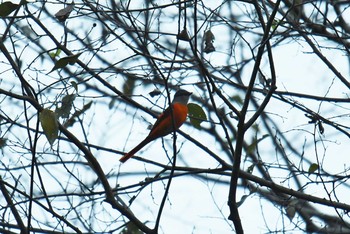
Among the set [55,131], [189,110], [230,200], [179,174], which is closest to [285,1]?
[189,110]

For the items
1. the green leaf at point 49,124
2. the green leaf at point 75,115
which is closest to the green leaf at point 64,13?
the green leaf at point 49,124

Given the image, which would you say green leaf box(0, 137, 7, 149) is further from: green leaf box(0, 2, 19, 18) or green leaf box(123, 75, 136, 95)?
green leaf box(123, 75, 136, 95)

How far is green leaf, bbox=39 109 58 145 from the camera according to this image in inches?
157

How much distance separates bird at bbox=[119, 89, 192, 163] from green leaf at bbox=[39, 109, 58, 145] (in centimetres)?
143

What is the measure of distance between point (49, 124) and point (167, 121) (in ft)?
6.28

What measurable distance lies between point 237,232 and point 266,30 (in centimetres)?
131

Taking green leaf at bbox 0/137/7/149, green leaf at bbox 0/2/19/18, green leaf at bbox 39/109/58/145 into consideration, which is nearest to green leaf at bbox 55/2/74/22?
green leaf at bbox 0/2/19/18

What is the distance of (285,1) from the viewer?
638 cm

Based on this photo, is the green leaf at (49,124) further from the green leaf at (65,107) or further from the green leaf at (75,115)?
the green leaf at (75,115)

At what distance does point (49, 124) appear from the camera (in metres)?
3.99

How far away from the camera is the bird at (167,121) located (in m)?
5.75

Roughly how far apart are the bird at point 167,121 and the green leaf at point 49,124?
143 centimetres

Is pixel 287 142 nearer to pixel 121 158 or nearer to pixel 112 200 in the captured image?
pixel 121 158

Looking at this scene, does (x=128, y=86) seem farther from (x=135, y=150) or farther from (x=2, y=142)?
(x=2, y=142)
